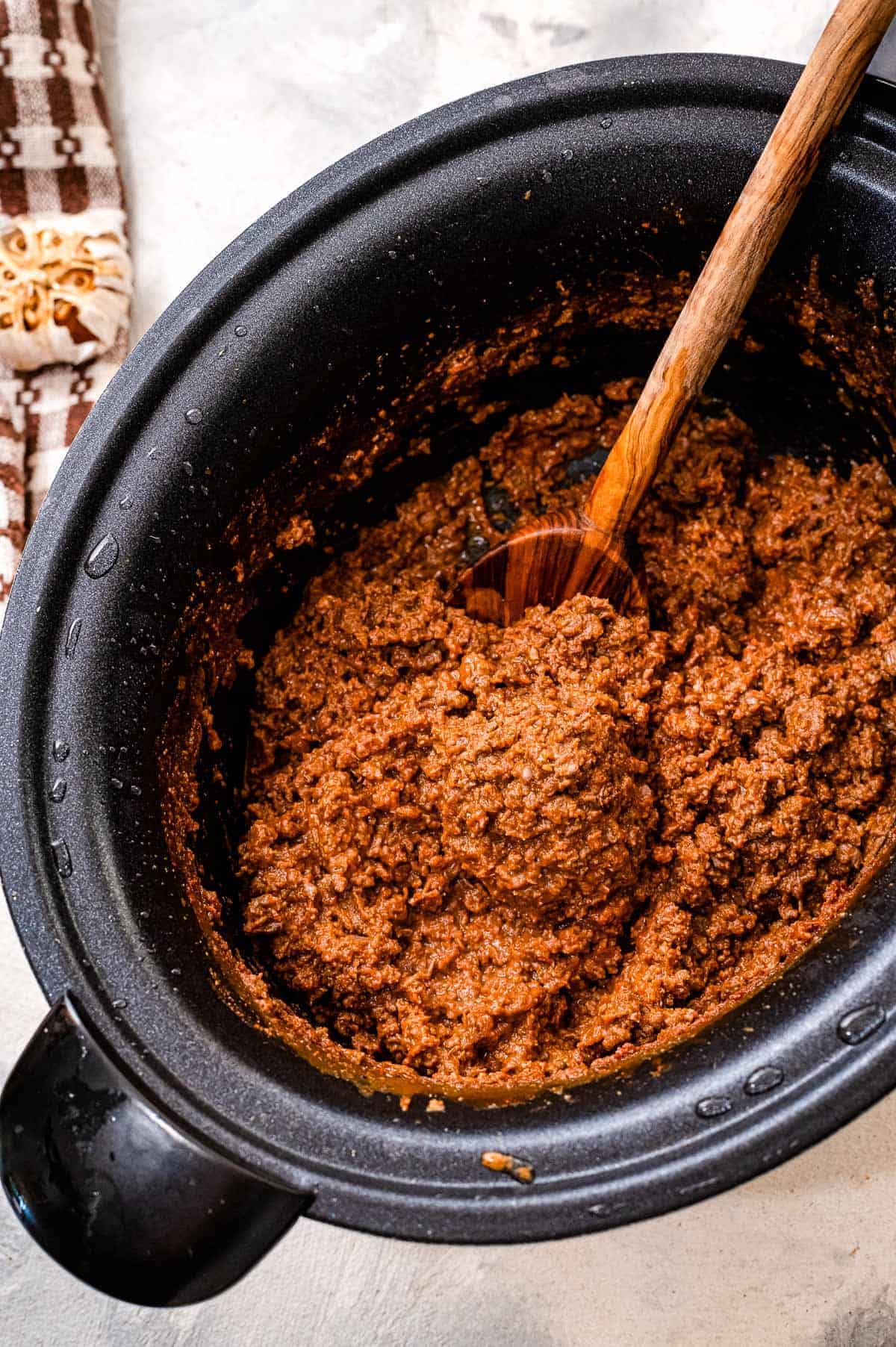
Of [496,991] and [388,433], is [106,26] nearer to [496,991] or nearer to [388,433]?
[388,433]

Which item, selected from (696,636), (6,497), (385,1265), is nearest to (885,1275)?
(385,1265)

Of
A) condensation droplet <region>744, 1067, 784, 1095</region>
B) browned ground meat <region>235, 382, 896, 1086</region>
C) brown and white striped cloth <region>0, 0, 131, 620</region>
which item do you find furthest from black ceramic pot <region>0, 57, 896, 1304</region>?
brown and white striped cloth <region>0, 0, 131, 620</region>

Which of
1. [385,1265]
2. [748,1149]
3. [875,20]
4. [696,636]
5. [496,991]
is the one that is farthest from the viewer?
[385,1265]

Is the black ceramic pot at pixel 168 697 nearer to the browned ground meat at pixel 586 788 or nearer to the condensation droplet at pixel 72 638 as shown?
the condensation droplet at pixel 72 638

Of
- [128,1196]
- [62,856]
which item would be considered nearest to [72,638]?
[62,856]

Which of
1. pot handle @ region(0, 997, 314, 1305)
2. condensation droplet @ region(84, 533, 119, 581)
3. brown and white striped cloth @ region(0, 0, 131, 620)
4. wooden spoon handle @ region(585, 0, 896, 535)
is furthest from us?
brown and white striped cloth @ region(0, 0, 131, 620)

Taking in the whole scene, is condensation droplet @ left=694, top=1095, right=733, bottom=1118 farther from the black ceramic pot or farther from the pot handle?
the pot handle

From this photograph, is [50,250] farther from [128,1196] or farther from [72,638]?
[128,1196]
